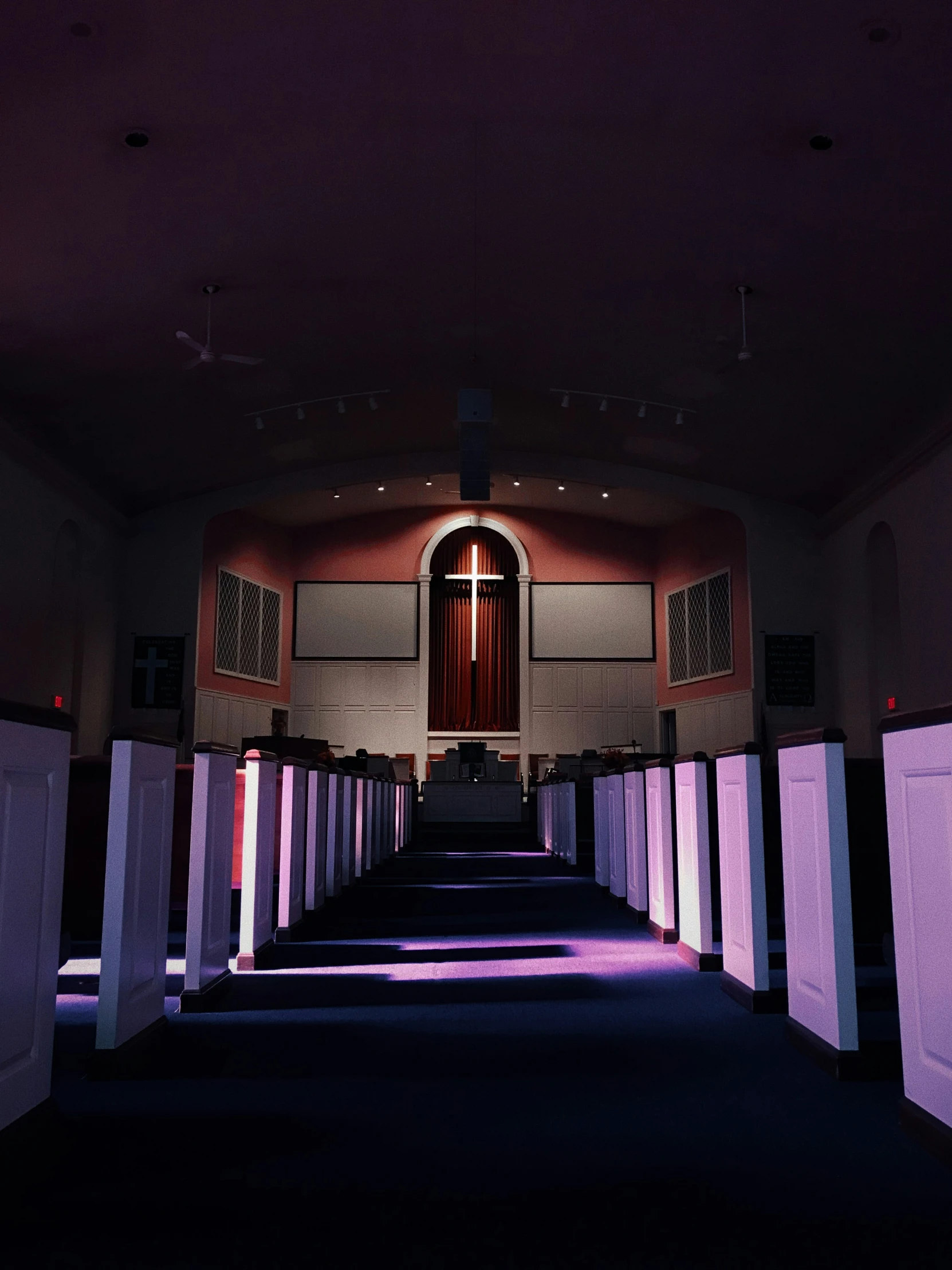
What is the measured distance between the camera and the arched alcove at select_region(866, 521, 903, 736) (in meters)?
11.1

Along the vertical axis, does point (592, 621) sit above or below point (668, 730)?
above

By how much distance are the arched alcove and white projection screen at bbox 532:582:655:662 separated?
428 centimetres

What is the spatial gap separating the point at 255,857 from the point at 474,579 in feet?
39.2

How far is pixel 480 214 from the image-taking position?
7531mm

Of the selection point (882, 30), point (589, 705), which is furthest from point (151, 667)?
point (882, 30)

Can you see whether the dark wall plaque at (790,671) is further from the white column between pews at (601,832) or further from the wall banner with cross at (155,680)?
the wall banner with cross at (155,680)

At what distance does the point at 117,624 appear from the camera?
12.8 m

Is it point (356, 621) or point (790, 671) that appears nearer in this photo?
point (790, 671)

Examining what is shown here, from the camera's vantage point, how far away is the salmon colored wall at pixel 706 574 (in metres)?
12.9

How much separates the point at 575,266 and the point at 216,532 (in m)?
6.92

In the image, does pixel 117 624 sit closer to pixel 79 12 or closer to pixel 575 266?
pixel 575 266

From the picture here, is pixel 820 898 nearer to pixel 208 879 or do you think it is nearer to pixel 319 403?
pixel 208 879

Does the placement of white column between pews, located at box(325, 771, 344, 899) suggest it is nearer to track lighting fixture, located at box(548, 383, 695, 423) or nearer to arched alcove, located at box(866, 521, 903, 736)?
track lighting fixture, located at box(548, 383, 695, 423)

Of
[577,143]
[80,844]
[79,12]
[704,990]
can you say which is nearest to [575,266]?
[577,143]
